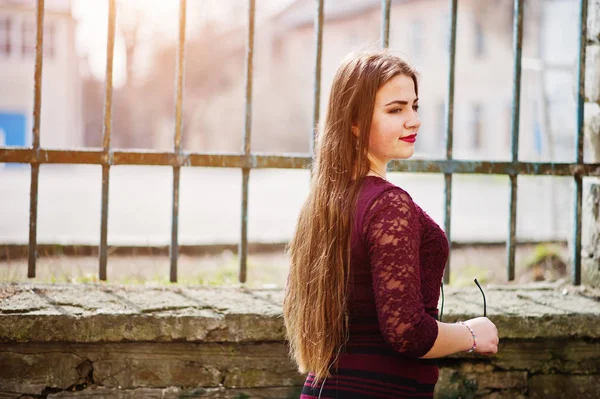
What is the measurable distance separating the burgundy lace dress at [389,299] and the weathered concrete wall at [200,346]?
2.05 ft

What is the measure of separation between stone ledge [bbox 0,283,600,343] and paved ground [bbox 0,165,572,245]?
3403 mm

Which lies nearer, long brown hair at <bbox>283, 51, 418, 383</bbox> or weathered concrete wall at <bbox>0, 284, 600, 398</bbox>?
long brown hair at <bbox>283, 51, 418, 383</bbox>

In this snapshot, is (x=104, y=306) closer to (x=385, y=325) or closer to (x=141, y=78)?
(x=385, y=325)

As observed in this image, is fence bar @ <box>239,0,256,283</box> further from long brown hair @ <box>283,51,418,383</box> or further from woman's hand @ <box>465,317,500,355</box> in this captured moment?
woman's hand @ <box>465,317,500,355</box>

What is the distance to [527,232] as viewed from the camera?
923cm

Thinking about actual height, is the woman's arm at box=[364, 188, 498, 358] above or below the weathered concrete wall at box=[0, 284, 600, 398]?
above

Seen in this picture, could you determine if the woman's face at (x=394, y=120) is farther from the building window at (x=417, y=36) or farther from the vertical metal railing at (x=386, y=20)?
the building window at (x=417, y=36)

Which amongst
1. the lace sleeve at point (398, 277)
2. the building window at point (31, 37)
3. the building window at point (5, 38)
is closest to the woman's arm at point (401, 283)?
the lace sleeve at point (398, 277)

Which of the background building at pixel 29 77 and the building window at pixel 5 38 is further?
the building window at pixel 5 38

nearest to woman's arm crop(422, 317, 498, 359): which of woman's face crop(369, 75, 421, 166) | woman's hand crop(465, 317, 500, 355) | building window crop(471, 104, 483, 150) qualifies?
woman's hand crop(465, 317, 500, 355)

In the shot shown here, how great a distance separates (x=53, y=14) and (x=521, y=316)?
2806 centimetres

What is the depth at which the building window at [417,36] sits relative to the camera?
29.9 m

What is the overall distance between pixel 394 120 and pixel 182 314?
1.08m

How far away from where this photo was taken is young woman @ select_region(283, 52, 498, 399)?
5.82ft
